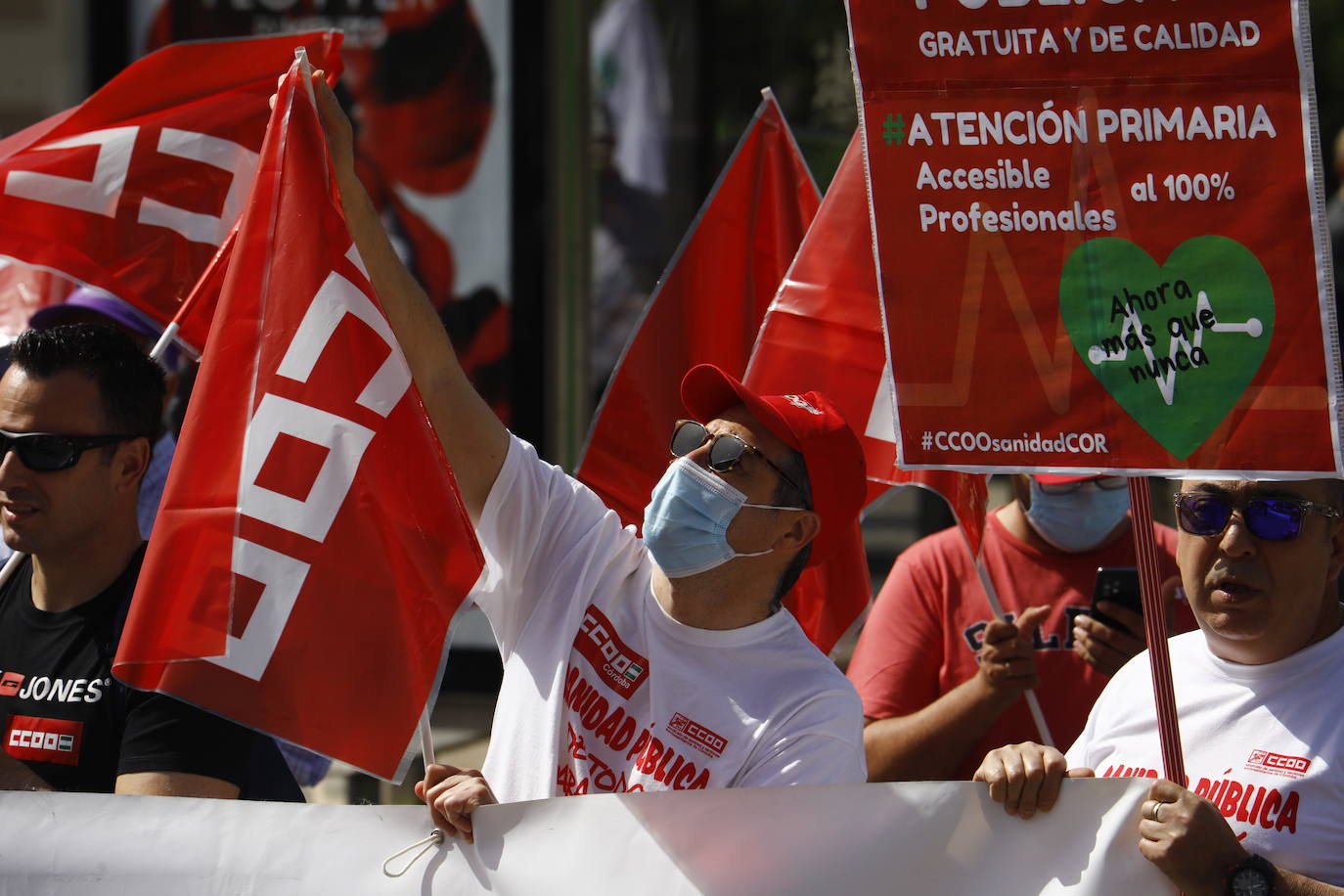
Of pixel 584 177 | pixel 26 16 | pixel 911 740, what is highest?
pixel 26 16

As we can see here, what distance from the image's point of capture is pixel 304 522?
8.65 ft

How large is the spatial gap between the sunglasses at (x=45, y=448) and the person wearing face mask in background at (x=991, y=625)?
178 cm

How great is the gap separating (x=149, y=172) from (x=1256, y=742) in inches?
104

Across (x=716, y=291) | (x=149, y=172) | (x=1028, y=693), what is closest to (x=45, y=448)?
(x=149, y=172)

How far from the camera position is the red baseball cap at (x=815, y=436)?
2.92m

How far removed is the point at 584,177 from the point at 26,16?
2800 mm

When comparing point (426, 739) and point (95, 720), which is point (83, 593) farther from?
point (426, 739)

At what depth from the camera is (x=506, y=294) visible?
7168 mm

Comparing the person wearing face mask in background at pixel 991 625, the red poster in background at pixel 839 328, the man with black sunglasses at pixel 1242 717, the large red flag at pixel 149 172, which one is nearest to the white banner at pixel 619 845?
the man with black sunglasses at pixel 1242 717

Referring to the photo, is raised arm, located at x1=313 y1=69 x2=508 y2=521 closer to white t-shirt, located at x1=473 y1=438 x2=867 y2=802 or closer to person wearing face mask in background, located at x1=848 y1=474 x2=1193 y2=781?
white t-shirt, located at x1=473 y1=438 x2=867 y2=802

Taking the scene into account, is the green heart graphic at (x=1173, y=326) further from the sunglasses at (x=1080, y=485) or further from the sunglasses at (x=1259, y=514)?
the sunglasses at (x=1080, y=485)

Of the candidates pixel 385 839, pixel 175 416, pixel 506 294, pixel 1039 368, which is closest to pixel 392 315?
pixel 385 839

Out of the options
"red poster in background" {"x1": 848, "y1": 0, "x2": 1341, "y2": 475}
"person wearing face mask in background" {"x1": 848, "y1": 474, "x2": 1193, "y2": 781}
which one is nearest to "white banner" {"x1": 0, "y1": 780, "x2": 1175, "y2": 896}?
"red poster in background" {"x1": 848, "y1": 0, "x2": 1341, "y2": 475}

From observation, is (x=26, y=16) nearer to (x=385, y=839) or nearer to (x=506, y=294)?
(x=506, y=294)
